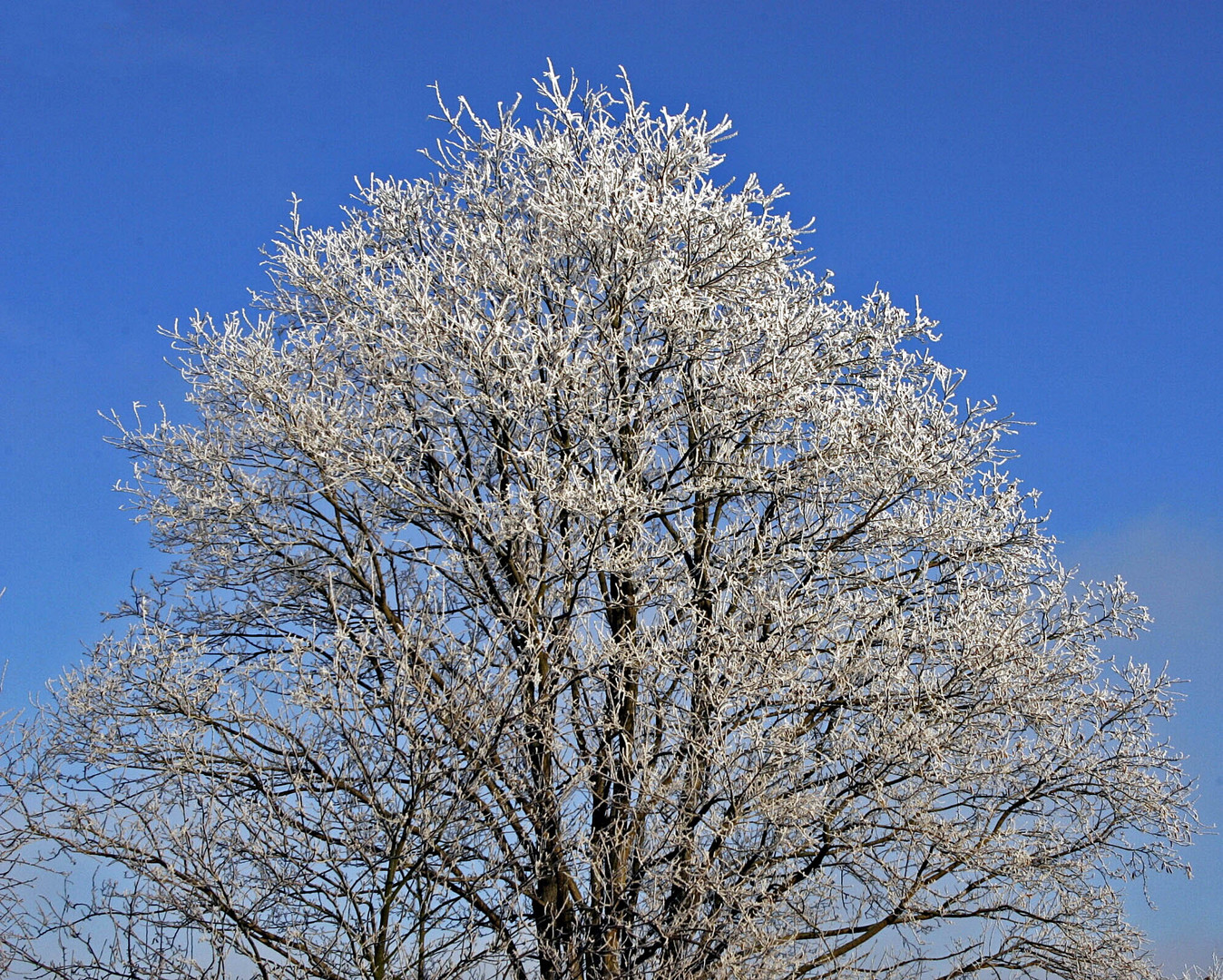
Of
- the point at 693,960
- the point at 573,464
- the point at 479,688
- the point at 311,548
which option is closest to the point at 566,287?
the point at 573,464

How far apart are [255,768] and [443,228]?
5.74 meters

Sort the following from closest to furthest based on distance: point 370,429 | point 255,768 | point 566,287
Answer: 1. point 255,768
2. point 370,429
3. point 566,287

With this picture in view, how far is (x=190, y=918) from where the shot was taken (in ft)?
22.7

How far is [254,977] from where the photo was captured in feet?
21.4

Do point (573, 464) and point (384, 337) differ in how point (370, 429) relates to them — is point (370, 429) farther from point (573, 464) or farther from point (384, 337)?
point (573, 464)

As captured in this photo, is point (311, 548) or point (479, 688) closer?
point (479, 688)

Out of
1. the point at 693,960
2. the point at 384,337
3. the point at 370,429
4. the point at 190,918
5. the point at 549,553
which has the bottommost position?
the point at 693,960

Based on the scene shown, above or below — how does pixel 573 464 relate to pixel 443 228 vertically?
below

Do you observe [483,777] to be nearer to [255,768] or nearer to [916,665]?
[255,768]

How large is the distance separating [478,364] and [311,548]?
2401mm

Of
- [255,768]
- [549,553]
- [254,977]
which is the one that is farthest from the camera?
[549,553]

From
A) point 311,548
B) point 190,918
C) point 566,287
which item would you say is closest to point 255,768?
point 190,918

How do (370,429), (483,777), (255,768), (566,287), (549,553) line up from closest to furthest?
(483,777)
(255,768)
(549,553)
(370,429)
(566,287)

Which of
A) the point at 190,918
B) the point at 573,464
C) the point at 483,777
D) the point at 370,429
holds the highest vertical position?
the point at 370,429
